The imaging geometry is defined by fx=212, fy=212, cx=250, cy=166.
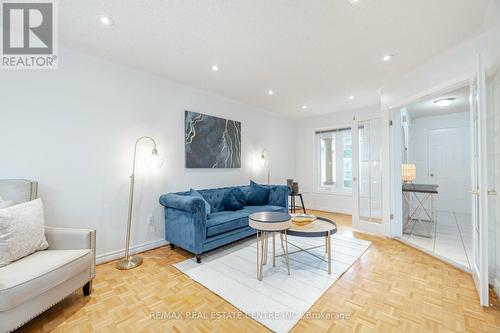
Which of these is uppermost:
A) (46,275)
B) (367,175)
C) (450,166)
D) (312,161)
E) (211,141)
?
(211,141)

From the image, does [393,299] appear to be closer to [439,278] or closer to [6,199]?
[439,278]

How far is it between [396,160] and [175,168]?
3.58m

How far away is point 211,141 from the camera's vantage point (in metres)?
3.85

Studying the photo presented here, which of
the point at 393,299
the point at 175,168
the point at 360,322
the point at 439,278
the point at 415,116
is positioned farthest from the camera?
the point at 415,116

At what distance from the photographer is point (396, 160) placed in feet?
11.3

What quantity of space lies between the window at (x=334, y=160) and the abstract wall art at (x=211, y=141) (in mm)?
2585

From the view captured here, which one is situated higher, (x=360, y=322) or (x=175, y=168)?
(x=175, y=168)

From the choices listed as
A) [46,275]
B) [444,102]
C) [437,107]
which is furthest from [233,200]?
[437,107]

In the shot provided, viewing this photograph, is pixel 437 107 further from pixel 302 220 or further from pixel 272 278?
pixel 272 278

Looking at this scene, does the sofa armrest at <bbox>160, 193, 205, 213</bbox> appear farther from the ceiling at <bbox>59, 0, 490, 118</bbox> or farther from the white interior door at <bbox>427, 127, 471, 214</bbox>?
the white interior door at <bbox>427, 127, 471, 214</bbox>

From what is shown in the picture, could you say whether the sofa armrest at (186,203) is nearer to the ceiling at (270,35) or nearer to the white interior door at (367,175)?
the ceiling at (270,35)

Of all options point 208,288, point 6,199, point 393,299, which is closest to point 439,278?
point 393,299

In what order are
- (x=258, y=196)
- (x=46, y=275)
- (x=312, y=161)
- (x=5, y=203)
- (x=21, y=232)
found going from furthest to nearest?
(x=312, y=161) → (x=258, y=196) → (x=5, y=203) → (x=21, y=232) → (x=46, y=275)

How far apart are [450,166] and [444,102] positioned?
186 cm
